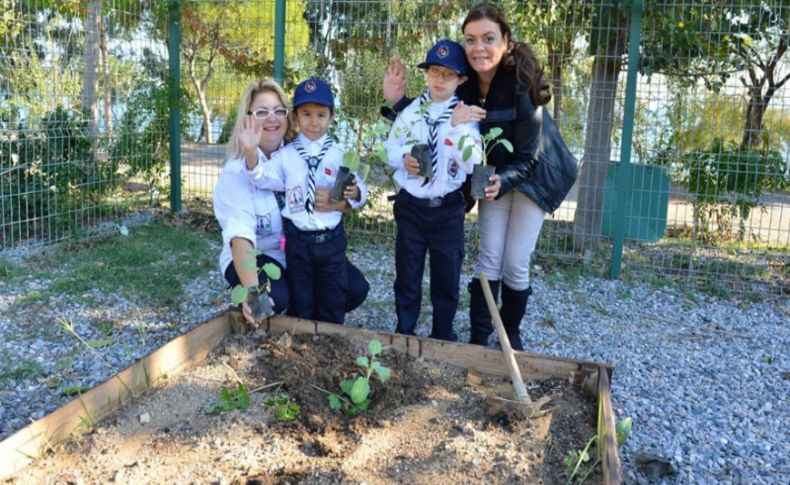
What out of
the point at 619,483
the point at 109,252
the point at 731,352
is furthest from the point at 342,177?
the point at 109,252

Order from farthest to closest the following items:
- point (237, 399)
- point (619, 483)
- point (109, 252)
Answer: point (109, 252) < point (237, 399) < point (619, 483)

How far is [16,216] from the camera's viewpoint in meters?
5.28

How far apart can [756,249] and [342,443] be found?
466cm

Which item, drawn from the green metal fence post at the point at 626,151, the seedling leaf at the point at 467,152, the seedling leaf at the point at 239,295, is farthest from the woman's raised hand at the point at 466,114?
the green metal fence post at the point at 626,151

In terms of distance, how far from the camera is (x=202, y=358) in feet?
8.73

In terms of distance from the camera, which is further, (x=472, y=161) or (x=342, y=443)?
(x=472, y=161)

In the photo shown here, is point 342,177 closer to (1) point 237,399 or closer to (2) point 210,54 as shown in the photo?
(1) point 237,399

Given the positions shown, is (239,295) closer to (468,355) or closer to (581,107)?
(468,355)

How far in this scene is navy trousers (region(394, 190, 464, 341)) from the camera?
3086mm

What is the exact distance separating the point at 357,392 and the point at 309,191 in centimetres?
104

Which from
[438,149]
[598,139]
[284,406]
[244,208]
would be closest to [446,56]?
[438,149]

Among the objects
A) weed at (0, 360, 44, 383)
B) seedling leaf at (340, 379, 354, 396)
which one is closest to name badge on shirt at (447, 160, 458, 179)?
seedling leaf at (340, 379, 354, 396)

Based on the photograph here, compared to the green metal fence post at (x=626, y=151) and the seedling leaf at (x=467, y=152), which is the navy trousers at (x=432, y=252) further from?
the green metal fence post at (x=626, y=151)

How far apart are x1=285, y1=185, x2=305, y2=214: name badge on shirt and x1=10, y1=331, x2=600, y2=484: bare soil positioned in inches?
25.1
